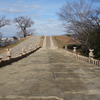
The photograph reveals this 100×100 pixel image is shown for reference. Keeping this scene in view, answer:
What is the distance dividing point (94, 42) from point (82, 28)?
4261 mm

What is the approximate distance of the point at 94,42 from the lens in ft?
70.2

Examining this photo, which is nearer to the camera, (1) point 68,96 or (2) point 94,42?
(1) point 68,96

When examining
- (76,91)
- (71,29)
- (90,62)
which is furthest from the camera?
(71,29)

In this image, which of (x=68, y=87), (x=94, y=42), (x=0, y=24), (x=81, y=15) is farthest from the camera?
(x=0, y=24)

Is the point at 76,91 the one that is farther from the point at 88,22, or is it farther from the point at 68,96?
the point at 88,22

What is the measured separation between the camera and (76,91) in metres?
5.09

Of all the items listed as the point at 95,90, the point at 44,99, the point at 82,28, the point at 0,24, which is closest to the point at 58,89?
the point at 44,99

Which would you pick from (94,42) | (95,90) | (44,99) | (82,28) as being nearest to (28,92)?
(44,99)

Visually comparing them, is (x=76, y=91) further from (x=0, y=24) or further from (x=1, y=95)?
(x=0, y=24)

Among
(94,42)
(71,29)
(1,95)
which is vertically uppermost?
(71,29)

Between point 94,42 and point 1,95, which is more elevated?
point 94,42

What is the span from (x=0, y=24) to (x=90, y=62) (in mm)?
45603

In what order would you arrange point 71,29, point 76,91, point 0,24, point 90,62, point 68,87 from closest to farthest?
1. point 76,91
2. point 68,87
3. point 90,62
4. point 71,29
5. point 0,24

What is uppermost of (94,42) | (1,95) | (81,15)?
(81,15)
